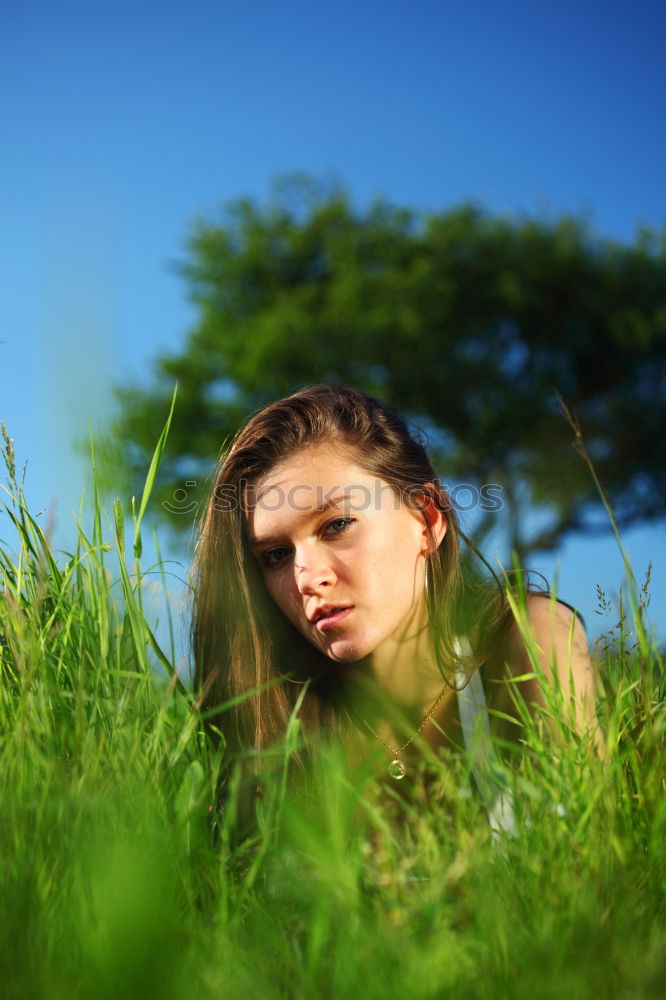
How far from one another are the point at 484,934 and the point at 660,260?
23118 mm

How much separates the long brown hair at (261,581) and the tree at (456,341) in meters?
16.7

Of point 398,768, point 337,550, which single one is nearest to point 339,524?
point 337,550

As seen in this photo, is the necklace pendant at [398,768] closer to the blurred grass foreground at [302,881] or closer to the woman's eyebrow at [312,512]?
the woman's eyebrow at [312,512]

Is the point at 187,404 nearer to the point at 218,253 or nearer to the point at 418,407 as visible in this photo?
the point at 218,253

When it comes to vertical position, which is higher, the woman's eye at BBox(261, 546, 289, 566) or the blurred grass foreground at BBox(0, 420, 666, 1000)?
the woman's eye at BBox(261, 546, 289, 566)

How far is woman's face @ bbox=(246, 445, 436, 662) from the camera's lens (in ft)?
9.27

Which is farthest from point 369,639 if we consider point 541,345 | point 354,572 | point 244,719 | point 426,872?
point 541,345

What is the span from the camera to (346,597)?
2824mm

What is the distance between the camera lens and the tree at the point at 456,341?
2030cm

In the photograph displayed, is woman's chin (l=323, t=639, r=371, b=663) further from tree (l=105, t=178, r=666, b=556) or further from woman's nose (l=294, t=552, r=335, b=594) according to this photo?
tree (l=105, t=178, r=666, b=556)

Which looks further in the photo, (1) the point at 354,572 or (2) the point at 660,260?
(2) the point at 660,260

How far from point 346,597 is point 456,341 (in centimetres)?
1886

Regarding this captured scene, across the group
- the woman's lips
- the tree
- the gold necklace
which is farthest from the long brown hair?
the tree

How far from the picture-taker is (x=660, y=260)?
22.0 m
